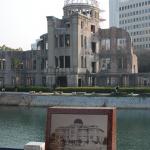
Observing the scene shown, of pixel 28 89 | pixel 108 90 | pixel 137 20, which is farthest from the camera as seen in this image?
pixel 137 20

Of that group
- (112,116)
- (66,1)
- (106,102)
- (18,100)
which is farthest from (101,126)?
(66,1)

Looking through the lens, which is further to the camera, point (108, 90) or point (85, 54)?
point (85, 54)

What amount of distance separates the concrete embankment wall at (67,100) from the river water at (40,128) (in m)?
2.47

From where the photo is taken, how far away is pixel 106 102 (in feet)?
221

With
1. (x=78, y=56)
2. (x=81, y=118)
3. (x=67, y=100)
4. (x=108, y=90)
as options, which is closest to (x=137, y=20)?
(x=78, y=56)

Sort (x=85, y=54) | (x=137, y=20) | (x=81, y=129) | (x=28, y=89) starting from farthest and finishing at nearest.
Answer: (x=137, y=20) → (x=85, y=54) → (x=28, y=89) → (x=81, y=129)

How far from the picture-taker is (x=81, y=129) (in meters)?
12.8

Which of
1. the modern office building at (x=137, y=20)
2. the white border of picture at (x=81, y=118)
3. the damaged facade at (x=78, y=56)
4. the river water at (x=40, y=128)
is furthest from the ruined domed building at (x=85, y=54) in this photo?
the modern office building at (x=137, y=20)

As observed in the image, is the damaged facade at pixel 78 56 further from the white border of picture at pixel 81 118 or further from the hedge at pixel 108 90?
the white border of picture at pixel 81 118

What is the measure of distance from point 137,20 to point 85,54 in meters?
94.1

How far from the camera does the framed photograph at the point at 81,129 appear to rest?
41.5 feet

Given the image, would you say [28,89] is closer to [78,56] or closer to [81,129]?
[78,56]

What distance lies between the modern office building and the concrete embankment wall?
106m

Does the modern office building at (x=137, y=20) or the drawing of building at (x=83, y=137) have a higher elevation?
the modern office building at (x=137, y=20)
